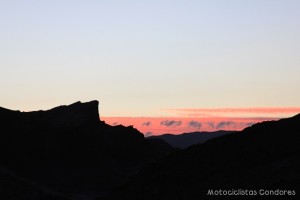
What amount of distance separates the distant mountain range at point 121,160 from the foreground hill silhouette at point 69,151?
0.54ft

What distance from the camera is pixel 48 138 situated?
96.4 meters

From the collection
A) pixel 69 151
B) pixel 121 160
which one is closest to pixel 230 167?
pixel 69 151

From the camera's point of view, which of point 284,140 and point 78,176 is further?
point 78,176

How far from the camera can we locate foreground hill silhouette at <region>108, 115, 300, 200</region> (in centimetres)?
2830

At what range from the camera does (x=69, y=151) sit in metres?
99.1

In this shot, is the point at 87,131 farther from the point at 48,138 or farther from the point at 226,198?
the point at 226,198

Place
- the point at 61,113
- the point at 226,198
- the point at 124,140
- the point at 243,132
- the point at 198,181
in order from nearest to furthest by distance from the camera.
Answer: the point at 226,198
the point at 198,181
the point at 243,132
the point at 61,113
the point at 124,140

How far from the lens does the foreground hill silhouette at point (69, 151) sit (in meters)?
85.1

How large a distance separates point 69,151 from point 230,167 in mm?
69660

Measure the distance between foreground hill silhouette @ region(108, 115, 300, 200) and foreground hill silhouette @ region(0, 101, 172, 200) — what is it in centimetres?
3893

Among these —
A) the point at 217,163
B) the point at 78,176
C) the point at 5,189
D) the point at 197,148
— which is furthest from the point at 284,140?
the point at 78,176

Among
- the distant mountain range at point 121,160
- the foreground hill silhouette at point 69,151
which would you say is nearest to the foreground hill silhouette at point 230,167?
the distant mountain range at point 121,160

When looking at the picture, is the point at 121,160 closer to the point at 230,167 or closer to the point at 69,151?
the point at 69,151

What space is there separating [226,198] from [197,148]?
35.2 ft
